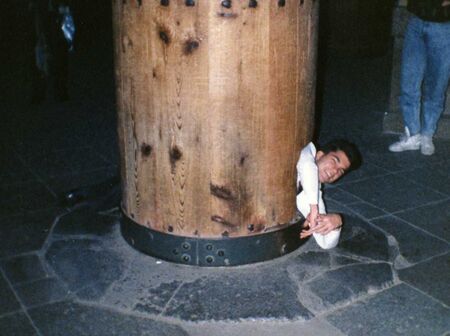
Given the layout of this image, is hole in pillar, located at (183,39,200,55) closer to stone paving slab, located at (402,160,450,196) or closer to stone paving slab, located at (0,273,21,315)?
stone paving slab, located at (0,273,21,315)

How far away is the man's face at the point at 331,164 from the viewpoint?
351 cm

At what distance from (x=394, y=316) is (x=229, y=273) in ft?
3.07

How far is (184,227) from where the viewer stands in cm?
319

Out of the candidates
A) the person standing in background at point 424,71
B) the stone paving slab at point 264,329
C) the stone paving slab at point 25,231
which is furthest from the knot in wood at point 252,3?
the person standing in background at point 424,71

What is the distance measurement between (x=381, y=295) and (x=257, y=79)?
1.39 meters

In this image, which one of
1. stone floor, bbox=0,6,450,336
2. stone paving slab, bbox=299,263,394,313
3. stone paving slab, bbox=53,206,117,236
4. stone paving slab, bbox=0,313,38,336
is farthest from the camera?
stone paving slab, bbox=53,206,117,236

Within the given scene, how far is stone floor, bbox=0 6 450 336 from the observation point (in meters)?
2.86

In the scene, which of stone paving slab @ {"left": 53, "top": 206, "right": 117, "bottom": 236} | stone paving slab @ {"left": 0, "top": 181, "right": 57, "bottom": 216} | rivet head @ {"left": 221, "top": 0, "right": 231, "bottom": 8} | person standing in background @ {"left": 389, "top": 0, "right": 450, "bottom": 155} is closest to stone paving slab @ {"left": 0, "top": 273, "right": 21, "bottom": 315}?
stone paving slab @ {"left": 53, "top": 206, "right": 117, "bottom": 236}

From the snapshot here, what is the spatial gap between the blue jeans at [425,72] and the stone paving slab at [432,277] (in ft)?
7.96

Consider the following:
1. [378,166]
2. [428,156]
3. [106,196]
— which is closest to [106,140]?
[106,196]

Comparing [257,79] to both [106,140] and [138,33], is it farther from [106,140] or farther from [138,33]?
[106,140]

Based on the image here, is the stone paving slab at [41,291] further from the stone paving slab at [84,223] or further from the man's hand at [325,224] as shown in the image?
the man's hand at [325,224]

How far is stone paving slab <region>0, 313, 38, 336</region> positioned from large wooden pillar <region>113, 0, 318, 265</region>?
832 mm

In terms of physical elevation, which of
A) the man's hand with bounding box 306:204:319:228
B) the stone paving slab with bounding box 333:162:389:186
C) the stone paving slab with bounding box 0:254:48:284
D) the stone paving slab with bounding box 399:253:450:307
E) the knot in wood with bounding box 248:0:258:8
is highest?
the knot in wood with bounding box 248:0:258:8
